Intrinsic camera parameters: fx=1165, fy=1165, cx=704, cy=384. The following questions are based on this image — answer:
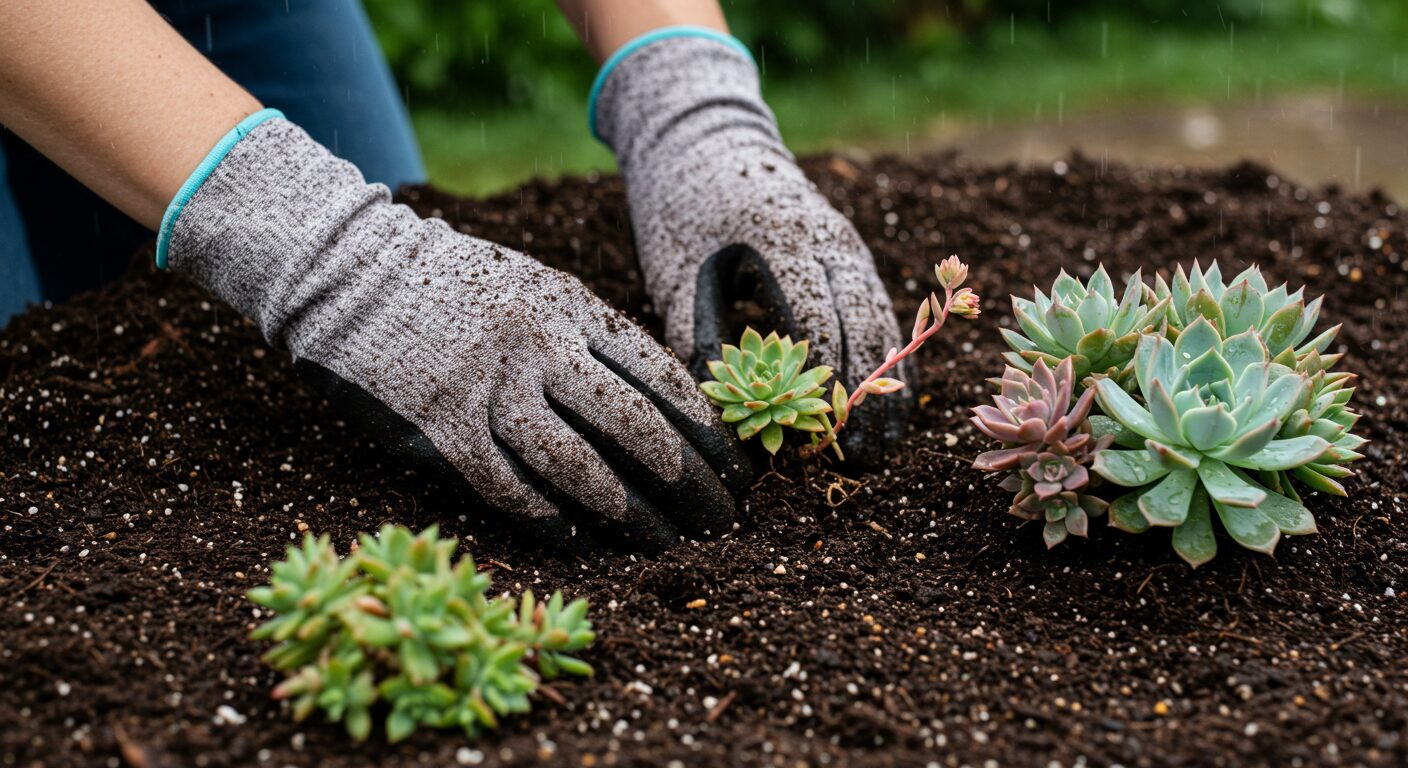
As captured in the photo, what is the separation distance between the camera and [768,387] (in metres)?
1.63

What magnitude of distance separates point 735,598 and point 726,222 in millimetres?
724

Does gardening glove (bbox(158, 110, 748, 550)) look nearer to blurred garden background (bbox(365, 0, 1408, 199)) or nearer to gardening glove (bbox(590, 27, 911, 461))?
gardening glove (bbox(590, 27, 911, 461))

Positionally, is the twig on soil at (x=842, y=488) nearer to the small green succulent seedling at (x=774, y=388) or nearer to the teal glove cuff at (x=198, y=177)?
the small green succulent seedling at (x=774, y=388)

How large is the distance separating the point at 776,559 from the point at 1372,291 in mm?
1489

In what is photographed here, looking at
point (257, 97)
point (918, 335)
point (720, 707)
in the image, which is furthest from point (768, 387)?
point (257, 97)

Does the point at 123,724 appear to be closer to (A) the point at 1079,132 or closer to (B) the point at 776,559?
(B) the point at 776,559

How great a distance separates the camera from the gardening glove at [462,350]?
161 cm

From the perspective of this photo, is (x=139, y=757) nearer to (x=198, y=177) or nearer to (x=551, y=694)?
(x=551, y=694)

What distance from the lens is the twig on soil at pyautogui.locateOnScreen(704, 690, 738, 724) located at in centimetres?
129

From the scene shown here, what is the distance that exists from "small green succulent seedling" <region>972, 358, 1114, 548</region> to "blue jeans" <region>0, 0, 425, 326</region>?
1.72m

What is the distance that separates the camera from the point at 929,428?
192 centimetres

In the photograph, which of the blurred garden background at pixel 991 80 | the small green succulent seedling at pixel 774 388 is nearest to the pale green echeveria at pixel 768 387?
the small green succulent seedling at pixel 774 388

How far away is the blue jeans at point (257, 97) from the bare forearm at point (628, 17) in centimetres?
65

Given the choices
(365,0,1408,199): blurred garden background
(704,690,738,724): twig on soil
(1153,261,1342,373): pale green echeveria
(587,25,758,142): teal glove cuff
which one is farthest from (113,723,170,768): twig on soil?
(365,0,1408,199): blurred garden background
